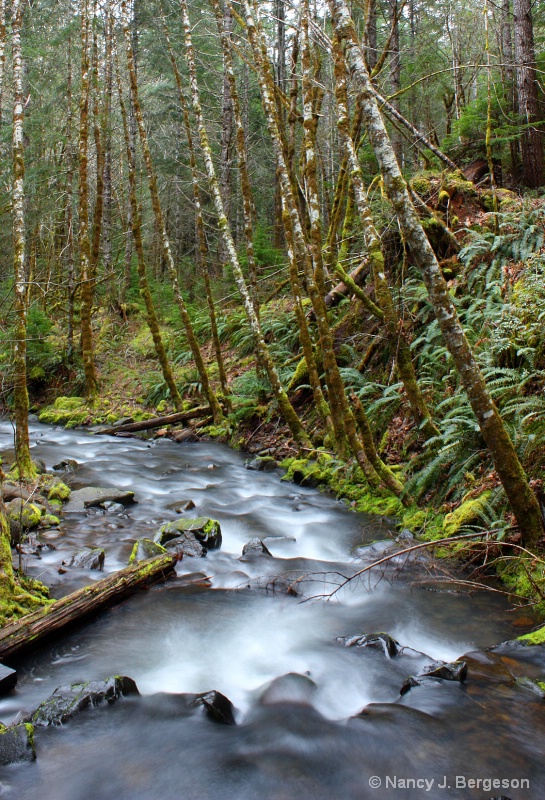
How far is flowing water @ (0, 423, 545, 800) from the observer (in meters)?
3.20

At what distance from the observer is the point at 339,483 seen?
854 centimetres

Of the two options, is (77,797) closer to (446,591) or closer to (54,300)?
(446,591)

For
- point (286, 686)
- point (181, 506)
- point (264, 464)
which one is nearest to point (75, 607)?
point (286, 686)

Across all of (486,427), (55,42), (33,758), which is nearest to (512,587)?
(486,427)

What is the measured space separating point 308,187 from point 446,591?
586 cm

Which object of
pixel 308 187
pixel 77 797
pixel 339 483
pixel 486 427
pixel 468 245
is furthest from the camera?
pixel 468 245

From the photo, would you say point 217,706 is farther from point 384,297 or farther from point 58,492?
point 58,492

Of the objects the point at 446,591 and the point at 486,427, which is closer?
the point at 486,427

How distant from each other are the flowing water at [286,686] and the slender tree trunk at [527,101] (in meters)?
9.17

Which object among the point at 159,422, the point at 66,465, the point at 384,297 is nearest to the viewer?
the point at 384,297

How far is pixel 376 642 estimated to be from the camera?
4.63 metres

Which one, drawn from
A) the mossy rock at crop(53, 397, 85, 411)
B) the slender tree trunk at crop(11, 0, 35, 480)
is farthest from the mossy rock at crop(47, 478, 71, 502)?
the mossy rock at crop(53, 397, 85, 411)

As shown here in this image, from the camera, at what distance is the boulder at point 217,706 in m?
3.82

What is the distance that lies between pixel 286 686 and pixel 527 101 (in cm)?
1296
